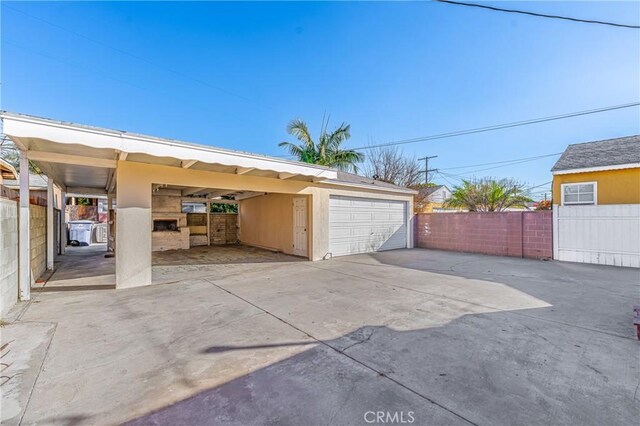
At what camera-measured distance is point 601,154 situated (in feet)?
33.6

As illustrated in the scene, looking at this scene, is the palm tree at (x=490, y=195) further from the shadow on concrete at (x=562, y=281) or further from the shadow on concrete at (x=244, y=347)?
the shadow on concrete at (x=244, y=347)

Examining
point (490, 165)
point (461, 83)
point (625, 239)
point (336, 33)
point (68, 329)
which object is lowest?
point (68, 329)

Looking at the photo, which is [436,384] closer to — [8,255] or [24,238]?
[8,255]

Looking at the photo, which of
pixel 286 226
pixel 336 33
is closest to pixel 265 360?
pixel 286 226

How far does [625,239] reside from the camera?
8.12 m

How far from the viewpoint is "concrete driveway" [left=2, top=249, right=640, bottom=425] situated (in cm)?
205

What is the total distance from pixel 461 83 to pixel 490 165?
13.5 m

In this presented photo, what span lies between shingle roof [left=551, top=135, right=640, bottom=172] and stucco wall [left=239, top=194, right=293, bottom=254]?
→ 10404 millimetres

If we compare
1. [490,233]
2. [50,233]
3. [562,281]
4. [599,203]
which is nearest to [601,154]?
[599,203]

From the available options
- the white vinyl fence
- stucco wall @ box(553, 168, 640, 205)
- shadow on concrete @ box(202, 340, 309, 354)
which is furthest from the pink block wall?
shadow on concrete @ box(202, 340, 309, 354)

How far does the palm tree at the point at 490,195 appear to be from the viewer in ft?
52.4

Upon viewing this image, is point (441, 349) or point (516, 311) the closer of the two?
point (441, 349)

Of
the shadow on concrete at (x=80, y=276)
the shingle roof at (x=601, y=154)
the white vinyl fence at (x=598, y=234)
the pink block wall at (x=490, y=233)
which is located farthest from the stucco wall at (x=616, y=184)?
the shadow on concrete at (x=80, y=276)

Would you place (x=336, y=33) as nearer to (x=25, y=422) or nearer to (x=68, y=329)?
(x=68, y=329)
